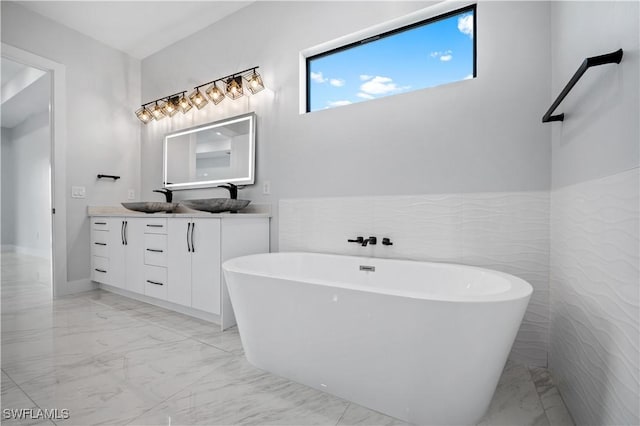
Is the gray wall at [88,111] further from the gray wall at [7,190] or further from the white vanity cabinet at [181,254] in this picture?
the gray wall at [7,190]

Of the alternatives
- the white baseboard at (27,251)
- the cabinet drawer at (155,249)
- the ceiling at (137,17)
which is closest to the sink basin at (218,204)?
the cabinet drawer at (155,249)

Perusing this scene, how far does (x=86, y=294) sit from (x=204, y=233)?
6.24 feet

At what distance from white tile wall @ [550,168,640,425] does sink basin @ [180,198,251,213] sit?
2.11 m

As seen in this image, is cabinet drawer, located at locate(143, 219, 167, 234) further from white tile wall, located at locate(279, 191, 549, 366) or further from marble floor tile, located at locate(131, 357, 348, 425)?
marble floor tile, located at locate(131, 357, 348, 425)

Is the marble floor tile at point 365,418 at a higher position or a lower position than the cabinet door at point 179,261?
lower

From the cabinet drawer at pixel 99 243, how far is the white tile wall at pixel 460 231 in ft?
7.20

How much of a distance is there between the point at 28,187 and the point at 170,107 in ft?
17.4

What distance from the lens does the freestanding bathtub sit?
3.33 feet

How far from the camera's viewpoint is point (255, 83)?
2.57m

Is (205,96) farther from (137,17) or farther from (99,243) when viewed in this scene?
(99,243)

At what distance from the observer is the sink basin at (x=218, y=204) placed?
2400 mm

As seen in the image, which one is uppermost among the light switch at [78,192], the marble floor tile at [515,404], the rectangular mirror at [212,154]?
the rectangular mirror at [212,154]

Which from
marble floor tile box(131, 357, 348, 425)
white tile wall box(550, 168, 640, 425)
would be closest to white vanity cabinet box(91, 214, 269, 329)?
marble floor tile box(131, 357, 348, 425)

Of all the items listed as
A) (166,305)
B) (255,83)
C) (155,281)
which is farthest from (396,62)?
(166,305)
